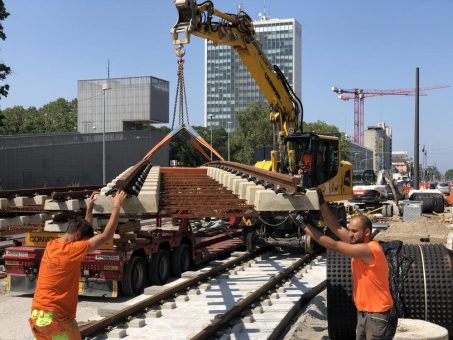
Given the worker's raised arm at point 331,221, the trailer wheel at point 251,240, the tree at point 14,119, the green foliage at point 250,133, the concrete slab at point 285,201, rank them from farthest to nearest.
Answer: the green foliage at point 250,133
the tree at point 14,119
the trailer wheel at point 251,240
the concrete slab at point 285,201
the worker's raised arm at point 331,221

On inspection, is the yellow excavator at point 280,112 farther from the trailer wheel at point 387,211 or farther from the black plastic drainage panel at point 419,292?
the trailer wheel at point 387,211

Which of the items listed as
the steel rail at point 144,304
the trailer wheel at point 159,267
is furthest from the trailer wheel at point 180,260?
the steel rail at point 144,304

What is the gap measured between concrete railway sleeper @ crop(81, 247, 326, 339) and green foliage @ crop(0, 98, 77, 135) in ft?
292

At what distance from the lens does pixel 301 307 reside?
1009cm

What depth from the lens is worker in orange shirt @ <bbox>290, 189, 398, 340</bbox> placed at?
15.9 ft

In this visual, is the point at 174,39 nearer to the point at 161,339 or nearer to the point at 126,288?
the point at 126,288

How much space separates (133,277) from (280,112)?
31.9 feet

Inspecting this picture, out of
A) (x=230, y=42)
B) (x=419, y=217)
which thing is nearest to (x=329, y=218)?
(x=230, y=42)

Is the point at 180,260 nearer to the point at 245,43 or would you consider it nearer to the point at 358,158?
the point at 245,43

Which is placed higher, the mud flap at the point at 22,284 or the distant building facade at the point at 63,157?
the distant building facade at the point at 63,157

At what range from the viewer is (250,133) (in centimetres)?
10669

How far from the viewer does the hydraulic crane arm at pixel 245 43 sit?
1461 cm

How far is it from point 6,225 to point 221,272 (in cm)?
539

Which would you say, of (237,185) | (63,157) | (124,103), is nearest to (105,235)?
(237,185)
